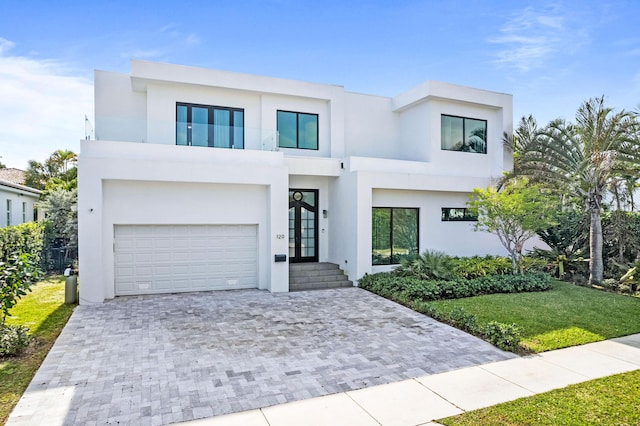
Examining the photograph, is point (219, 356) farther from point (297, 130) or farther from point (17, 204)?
point (17, 204)

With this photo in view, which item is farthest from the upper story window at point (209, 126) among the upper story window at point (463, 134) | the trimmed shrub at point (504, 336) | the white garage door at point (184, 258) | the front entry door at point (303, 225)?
the trimmed shrub at point (504, 336)

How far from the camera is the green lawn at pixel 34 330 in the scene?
5745mm

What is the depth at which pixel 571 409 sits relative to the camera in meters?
5.19

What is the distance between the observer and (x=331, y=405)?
17.6 feet

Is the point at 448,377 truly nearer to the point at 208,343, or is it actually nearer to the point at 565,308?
the point at 208,343

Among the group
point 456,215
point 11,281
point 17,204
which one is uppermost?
point 17,204

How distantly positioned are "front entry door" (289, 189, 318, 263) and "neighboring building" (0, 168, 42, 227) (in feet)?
44.8

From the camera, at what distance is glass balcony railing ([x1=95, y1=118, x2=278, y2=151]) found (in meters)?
12.4

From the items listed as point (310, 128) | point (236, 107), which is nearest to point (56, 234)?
point (236, 107)

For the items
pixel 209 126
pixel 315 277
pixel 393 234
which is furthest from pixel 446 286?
pixel 209 126

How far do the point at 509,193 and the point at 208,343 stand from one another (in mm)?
11242

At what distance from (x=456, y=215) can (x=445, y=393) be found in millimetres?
11407

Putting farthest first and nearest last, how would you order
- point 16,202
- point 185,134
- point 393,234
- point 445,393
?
point 16,202
point 393,234
point 185,134
point 445,393

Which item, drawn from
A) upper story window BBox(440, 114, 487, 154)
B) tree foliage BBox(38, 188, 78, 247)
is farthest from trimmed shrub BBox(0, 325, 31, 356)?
upper story window BBox(440, 114, 487, 154)
